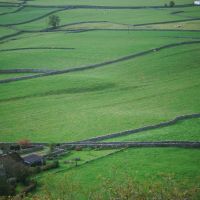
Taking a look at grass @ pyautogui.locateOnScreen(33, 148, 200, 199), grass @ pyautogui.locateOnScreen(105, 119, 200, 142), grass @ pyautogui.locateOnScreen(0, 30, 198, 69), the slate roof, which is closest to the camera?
grass @ pyautogui.locateOnScreen(33, 148, 200, 199)

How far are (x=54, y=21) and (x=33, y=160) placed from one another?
73.4 metres

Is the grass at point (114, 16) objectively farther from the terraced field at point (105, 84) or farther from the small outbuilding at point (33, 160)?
the small outbuilding at point (33, 160)

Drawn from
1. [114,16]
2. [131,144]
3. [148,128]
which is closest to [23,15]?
[114,16]

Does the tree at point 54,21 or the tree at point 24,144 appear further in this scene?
the tree at point 54,21

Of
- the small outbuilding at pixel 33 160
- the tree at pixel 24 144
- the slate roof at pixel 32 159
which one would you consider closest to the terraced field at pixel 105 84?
the small outbuilding at pixel 33 160

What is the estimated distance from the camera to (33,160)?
45.7 metres

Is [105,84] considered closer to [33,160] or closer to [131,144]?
[131,144]

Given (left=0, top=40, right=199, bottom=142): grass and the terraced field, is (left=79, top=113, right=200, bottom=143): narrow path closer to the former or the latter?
the terraced field

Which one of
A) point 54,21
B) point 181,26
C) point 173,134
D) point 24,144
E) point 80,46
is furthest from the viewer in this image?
point 54,21

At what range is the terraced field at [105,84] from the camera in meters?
46.6

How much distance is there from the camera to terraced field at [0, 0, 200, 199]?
46594 mm

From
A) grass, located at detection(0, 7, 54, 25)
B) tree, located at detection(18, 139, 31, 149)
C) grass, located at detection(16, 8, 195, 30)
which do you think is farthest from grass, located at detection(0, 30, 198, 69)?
tree, located at detection(18, 139, 31, 149)

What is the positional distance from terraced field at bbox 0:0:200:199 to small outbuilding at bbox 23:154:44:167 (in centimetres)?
208

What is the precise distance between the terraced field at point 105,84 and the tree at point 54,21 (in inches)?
42.5
